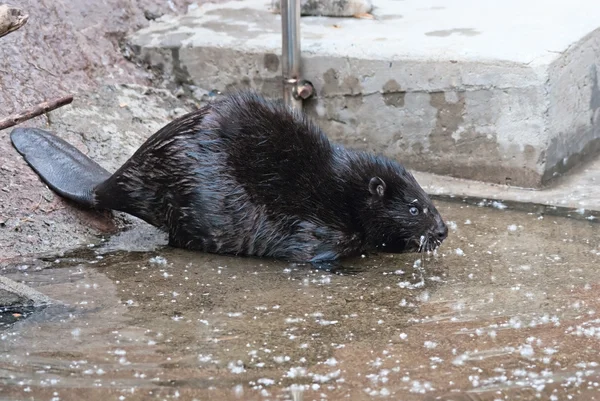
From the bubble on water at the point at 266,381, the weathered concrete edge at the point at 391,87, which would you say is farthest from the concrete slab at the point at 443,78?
the bubble on water at the point at 266,381

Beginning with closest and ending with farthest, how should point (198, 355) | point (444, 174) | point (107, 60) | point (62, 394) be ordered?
point (62, 394) → point (198, 355) → point (444, 174) → point (107, 60)

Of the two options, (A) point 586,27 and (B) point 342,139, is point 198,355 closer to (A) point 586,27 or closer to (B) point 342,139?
(B) point 342,139

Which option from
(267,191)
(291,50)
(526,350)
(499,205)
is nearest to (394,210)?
(267,191)

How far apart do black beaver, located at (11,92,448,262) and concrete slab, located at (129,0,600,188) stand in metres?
1.00

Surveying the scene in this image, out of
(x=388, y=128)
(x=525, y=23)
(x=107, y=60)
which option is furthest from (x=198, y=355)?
(x=525, y=23)

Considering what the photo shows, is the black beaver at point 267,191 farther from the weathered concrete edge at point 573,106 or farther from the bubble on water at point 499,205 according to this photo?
the weathered concrete edge at point 573,106

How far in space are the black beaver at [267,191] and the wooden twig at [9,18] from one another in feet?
3.75

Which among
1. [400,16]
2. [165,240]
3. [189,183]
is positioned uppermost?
[400,16]

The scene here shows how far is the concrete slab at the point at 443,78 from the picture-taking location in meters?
5.48

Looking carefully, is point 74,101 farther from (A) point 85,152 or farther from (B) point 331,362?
(B) point 331,362

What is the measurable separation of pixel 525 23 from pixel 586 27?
38 cm

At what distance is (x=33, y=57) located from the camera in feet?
19.0

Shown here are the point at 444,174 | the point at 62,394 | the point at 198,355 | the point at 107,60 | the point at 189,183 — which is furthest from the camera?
the point at 107,60

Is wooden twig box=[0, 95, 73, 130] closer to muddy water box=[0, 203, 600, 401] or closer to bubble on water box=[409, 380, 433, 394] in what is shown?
muddy water box=[0, 203, 600, 401]
